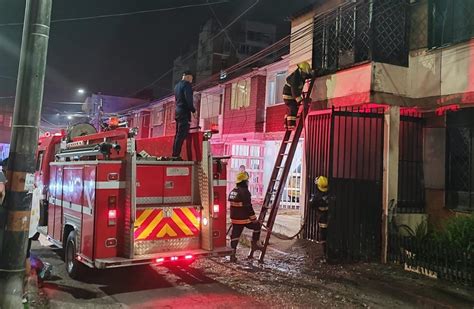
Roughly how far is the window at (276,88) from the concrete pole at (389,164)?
31.2 ft

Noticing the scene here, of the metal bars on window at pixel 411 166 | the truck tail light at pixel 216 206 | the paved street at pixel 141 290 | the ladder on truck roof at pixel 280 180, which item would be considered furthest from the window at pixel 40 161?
the metal bars on window at pixel 411 166

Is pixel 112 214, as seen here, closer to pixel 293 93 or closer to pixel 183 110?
pixel 183 110

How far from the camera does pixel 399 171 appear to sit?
9102mm

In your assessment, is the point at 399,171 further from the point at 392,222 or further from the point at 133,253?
the point at 133,253

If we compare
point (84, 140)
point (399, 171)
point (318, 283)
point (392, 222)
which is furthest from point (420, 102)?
point (84, 140)

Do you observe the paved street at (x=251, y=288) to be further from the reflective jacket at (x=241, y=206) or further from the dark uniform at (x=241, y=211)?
the reflective jacket at (x=241, y=206)

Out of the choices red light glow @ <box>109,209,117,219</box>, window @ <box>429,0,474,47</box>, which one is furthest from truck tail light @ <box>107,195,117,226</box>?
window @ <box>429,0,474,47</box>

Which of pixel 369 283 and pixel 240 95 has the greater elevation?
pixel 240 95

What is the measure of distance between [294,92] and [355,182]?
2.26 m

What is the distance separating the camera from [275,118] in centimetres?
1797

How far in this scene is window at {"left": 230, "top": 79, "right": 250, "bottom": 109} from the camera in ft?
65.9

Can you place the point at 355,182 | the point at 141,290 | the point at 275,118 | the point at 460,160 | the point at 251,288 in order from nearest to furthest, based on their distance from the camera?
the point at 141,290, the point at 251,288, the point at 355,182, the point at 460,160, the point at 275,118

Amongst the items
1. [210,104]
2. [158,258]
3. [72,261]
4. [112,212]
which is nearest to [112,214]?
[112,212]

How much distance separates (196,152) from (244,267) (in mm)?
2463
